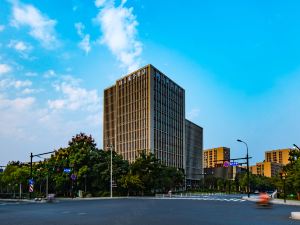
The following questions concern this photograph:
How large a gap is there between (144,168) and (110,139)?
3540 inches

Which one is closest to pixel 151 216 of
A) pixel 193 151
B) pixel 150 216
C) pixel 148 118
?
pixel 150 216

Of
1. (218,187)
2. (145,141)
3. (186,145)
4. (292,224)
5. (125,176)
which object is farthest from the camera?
(186,145)

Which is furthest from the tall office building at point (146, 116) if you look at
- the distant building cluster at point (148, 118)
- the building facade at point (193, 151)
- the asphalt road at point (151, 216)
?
the asphalt road at point (151, 216)

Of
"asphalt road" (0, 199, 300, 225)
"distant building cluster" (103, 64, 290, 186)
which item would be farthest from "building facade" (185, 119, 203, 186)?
"asphalt road" (0, 199, 300, 225)

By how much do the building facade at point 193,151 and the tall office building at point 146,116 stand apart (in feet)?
32.7

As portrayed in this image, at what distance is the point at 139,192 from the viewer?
236ft

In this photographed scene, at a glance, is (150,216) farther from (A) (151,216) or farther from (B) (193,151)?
(B) (193,151)

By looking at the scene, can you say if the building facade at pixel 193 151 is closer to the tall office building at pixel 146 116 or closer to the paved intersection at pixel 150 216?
the tall office building at pixel 146 116

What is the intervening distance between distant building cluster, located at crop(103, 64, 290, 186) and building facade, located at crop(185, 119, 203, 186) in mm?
608

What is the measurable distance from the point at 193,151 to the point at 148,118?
170ft

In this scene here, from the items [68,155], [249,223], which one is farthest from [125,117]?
[249,223]

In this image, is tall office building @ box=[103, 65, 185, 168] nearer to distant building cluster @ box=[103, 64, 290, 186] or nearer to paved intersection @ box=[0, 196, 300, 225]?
distant building cluster @ box=[103, 64, 290, 186]

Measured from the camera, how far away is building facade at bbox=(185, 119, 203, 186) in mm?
170575

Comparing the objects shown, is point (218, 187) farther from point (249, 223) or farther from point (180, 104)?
point (249, 223)
